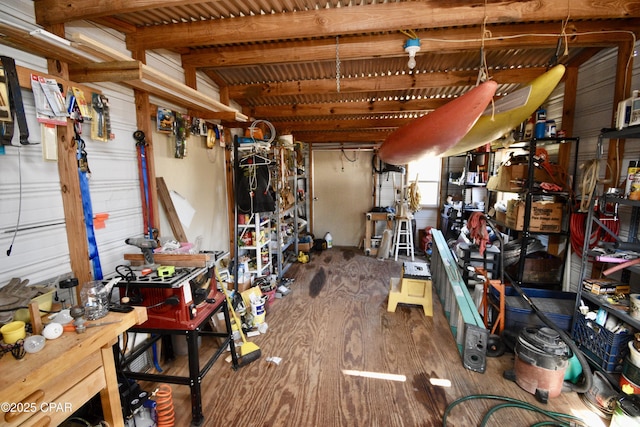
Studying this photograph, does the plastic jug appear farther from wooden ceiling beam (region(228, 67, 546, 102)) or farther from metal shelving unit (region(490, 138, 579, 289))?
metal shelving unit (region(490, 138, 579, 289))

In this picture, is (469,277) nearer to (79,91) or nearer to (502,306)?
(502,306)

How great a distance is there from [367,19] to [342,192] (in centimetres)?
477

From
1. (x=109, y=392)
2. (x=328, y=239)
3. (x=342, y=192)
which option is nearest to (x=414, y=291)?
(x=109, y=392)

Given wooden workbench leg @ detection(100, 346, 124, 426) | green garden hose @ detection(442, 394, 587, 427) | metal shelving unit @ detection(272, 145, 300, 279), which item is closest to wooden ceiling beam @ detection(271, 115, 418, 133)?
metal shelving unit @ detection(272, 145, 300, 279)

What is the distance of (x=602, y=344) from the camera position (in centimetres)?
202

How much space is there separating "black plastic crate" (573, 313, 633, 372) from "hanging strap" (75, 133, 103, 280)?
3.61m

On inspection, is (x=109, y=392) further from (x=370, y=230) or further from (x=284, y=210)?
(x=370, y=230)

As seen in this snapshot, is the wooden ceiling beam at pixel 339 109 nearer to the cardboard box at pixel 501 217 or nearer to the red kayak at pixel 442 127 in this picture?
the red kayak at pixel 442 127

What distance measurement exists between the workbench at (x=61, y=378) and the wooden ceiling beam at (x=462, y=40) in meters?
2.28

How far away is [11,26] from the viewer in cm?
123

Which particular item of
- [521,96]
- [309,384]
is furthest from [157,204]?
[521,96]

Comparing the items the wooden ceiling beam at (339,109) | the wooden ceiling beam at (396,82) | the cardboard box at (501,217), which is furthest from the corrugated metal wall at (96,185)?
the cardboard box at (501,217)

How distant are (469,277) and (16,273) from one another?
4.25m

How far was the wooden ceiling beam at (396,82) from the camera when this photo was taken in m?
2.84
